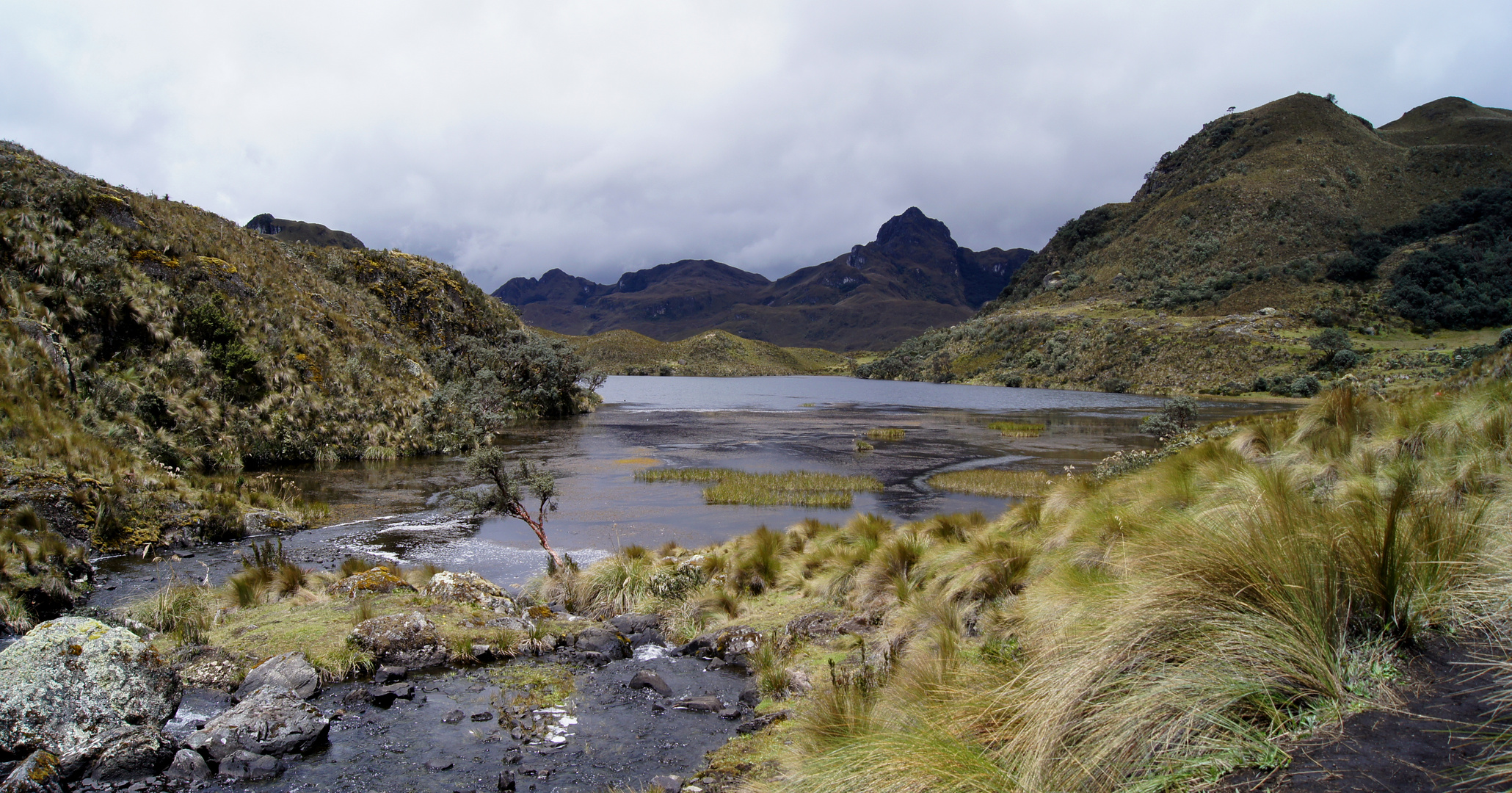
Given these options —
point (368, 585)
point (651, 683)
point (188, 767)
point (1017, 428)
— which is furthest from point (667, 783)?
point (1017, 428)

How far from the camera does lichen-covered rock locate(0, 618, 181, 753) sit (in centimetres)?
662

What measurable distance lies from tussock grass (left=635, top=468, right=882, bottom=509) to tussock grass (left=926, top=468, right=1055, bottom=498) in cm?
306

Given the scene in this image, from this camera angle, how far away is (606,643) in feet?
35.7

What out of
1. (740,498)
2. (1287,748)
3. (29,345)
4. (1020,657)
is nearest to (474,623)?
(1020,657)

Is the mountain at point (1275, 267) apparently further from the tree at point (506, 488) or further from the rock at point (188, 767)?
the rock at point (188, 767)

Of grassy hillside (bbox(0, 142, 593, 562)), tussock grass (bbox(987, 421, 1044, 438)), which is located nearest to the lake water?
tussock grass (bbox(987, 421, 1044, 438))

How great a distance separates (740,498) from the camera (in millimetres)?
26484

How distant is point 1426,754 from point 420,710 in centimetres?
925

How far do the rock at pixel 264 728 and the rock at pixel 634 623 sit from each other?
479 cm

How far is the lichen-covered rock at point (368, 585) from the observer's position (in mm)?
12430

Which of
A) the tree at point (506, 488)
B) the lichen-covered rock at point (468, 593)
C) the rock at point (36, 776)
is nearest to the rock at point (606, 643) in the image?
the lichen-covered rock at point (468, 593)

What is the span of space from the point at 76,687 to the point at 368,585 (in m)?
5.72

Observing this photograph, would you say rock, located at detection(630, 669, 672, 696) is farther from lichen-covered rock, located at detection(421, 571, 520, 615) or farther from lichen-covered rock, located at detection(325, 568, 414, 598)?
lichen-covered rock, located at detection(325, 568, 414, 598)

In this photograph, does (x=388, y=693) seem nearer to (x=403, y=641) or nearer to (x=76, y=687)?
(x=403, y=641)
